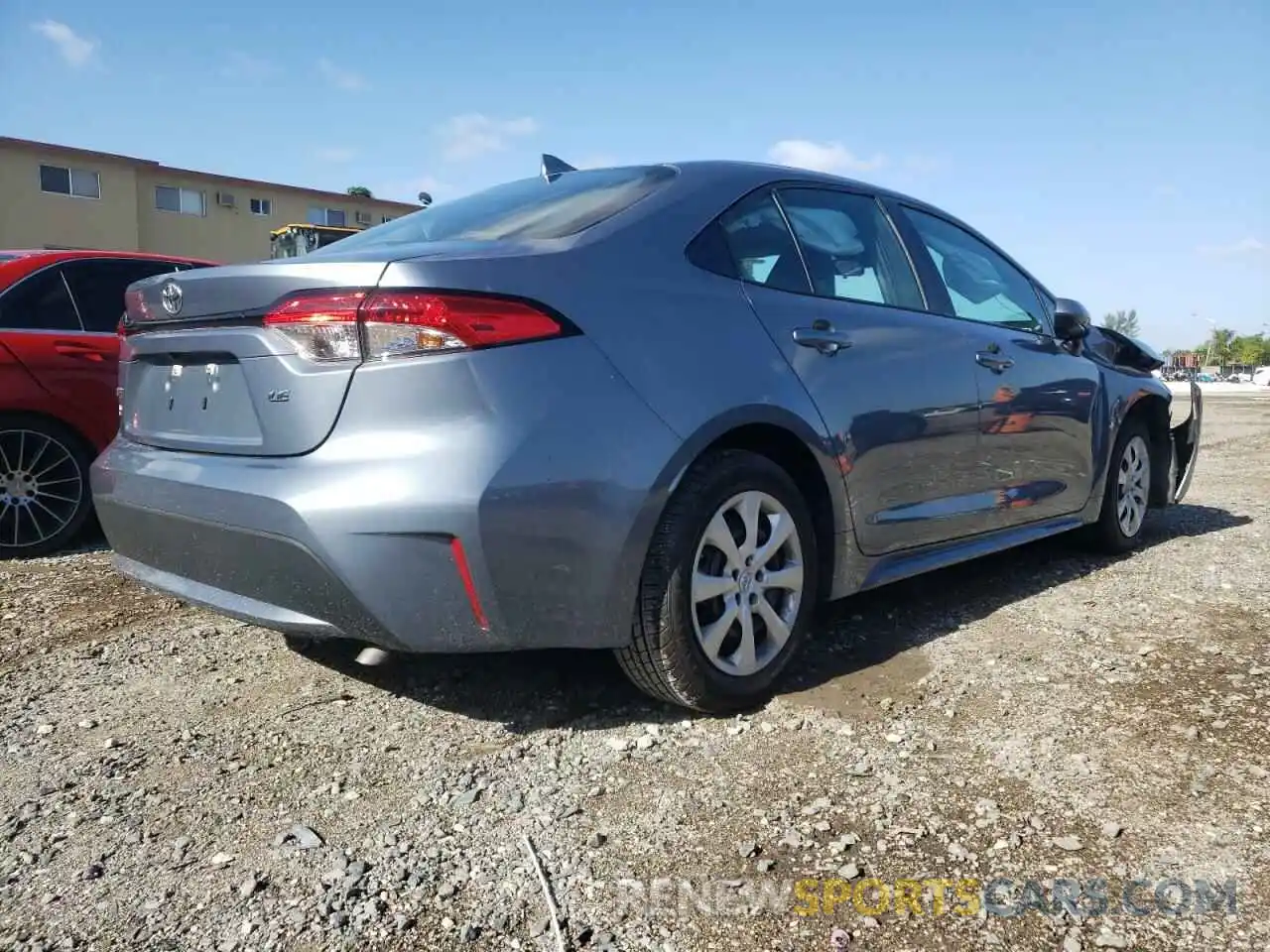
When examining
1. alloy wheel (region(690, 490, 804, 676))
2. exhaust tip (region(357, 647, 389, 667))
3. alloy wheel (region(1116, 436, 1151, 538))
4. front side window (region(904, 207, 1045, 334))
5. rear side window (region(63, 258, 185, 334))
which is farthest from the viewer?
rear side window (region(63, 258, 185, 334))

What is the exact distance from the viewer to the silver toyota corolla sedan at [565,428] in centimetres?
219

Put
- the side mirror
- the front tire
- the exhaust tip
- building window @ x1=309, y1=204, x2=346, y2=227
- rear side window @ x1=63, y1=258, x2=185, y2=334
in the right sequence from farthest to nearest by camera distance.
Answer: building window @ x1=309, y1=204, x2=346, y2=227 → rear side window @ x1=63, y1=258, x2=185, y2=334 → the side mirror → the exhaust tip → the front tire

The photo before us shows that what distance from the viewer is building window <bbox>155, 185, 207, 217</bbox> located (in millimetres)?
31453

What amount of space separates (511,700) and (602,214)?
141cm

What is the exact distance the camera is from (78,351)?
15.6 ft

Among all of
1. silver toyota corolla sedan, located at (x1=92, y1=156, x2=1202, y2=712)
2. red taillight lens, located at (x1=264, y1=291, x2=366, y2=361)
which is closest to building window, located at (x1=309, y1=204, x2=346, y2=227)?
silver toyota corolla sedan, located at (x1=92, y1=156, x2=1202, y2=712)

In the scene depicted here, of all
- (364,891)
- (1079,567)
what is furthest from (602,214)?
(1079,567)

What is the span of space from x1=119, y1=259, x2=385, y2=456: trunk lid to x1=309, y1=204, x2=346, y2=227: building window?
34432 mm

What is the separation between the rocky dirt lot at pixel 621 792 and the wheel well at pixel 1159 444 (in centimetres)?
185

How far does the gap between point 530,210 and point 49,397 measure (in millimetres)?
3133

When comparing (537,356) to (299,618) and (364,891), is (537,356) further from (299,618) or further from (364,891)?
Result: (364,891)

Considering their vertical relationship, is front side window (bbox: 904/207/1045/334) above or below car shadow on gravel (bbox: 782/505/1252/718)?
above

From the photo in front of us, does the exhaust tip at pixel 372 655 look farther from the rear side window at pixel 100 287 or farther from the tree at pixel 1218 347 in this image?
the tree at pixel 1218 347

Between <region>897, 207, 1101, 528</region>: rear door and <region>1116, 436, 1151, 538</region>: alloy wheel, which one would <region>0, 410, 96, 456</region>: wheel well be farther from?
<region>1116, 436, 1151, 538</region>: alloy wheel
